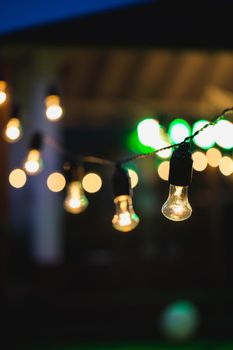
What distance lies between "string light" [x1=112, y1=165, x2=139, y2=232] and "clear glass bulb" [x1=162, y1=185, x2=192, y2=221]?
43 cm

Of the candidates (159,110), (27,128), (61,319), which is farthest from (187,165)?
(27,128)

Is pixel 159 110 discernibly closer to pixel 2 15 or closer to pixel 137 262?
pixel 137 262

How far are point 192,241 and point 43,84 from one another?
4.14 m

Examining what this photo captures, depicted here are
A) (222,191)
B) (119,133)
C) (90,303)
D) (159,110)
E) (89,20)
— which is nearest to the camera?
(89,20)

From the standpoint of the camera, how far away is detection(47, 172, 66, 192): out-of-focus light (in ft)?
29.9

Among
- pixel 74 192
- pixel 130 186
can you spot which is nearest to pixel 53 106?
pixel 74 192

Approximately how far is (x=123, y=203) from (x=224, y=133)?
2806mm

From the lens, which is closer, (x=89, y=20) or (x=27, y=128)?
(x=89, y=20)

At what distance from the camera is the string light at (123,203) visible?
3.09 meters

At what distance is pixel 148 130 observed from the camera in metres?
5.86

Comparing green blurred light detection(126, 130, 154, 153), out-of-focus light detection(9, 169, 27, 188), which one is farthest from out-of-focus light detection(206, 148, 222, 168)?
out-of-focus light detection(9, 169, 27, 188)

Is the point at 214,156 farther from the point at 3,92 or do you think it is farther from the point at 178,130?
the point at 3,92

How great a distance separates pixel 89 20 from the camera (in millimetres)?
3682

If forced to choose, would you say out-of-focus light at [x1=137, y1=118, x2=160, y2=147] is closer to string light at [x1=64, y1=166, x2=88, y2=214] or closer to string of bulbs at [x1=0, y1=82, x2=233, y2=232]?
string of bulbs at [x1=0, y1=82, x2=233, y2=232]
